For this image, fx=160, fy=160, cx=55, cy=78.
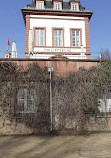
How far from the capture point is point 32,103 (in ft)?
26.2

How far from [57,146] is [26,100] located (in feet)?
9.71

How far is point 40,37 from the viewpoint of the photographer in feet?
54.6

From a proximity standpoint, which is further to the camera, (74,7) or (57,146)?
(74,7)

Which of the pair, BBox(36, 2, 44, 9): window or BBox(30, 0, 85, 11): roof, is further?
BBox(30, 0, 85, 11): roof

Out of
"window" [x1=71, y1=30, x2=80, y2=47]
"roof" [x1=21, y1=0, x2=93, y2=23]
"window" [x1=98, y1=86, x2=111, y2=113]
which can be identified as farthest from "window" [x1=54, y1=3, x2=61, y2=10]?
"window" [x1=98, y1=86, x2=111, y2=113]

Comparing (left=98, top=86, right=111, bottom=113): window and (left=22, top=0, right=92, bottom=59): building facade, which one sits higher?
(left=22, top=0, right=92, bottom=59): building facade

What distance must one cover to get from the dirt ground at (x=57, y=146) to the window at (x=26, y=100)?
1307mm

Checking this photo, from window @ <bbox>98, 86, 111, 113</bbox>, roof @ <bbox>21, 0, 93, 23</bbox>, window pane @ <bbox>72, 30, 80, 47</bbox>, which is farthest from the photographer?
window pane @ <bbox>72, 30, 80, 47</bbox>

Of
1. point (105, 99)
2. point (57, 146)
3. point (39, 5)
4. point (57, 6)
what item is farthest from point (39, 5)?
point (57, 146)

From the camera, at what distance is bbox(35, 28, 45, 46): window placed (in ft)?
54.3

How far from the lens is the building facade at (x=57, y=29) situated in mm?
16484

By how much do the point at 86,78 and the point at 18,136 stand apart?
4.36 m

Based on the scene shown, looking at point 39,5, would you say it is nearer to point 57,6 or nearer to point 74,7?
point 57,6

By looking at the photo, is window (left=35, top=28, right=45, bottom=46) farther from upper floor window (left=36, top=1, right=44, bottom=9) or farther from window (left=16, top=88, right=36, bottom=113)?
window (left=16, top=88, right=36, bottom=113)
